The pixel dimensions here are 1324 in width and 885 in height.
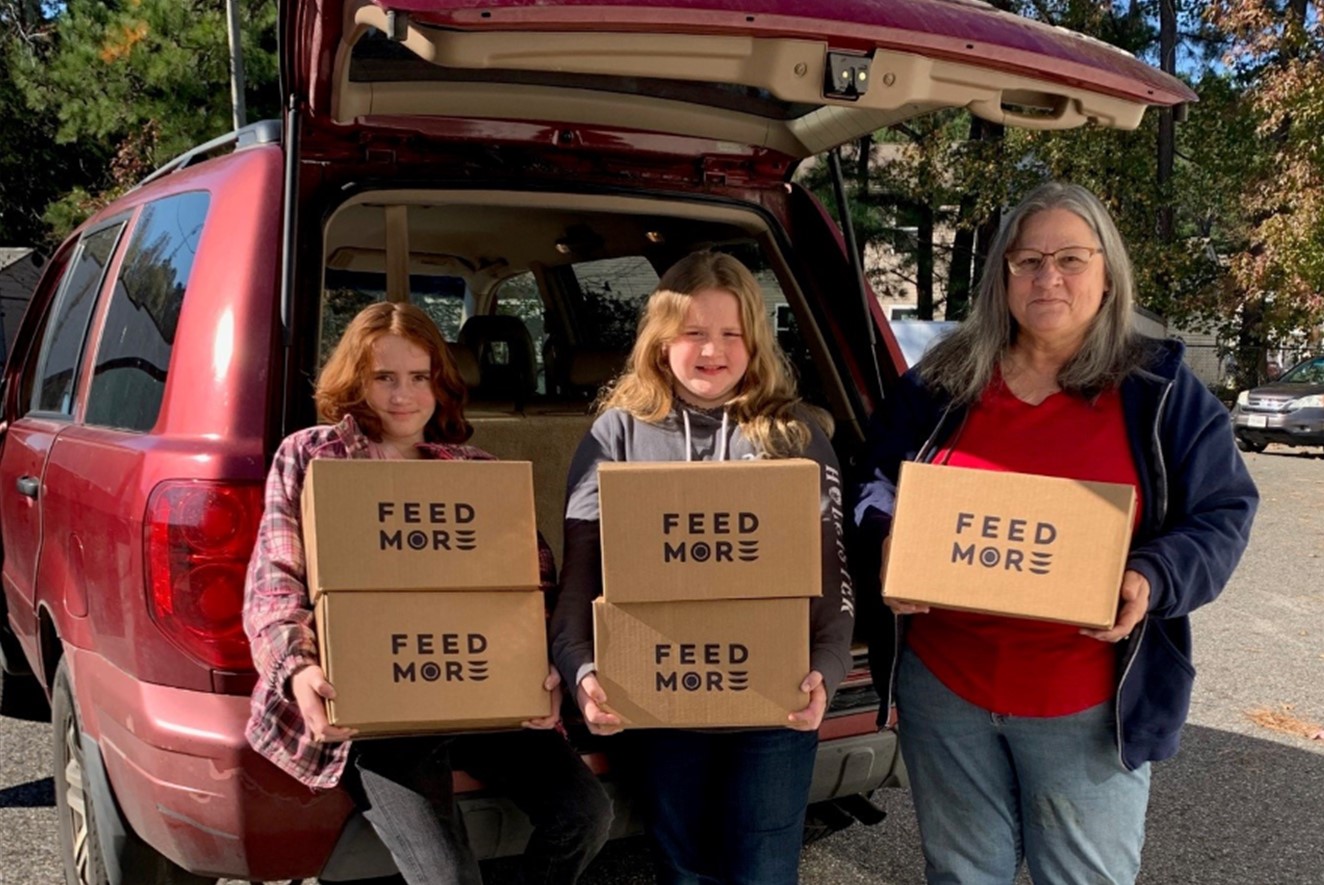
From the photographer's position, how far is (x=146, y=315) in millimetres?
2498

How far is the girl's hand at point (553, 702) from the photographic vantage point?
6.44 feet

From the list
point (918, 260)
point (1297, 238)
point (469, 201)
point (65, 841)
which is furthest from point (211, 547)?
point (918, 260)

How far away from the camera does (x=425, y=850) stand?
196cm

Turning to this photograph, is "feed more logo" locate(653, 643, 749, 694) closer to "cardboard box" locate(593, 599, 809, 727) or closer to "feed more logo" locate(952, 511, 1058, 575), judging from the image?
"cardboard box" locate(593, 599, 809, 727)

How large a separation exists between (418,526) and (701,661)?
0.53 metres

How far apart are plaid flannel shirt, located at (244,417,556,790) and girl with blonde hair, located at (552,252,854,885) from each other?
1.40 ft

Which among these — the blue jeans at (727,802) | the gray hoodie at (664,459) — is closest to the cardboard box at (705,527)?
the gray hoodie at (664,459)

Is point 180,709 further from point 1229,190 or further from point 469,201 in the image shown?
point 1229,190

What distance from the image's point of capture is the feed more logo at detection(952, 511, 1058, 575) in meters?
1.83

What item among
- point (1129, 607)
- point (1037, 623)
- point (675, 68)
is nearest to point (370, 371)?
point (675, 68)

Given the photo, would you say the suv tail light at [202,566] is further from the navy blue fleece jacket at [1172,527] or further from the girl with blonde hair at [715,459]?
the navy blue fleece jacket at [1172,527]

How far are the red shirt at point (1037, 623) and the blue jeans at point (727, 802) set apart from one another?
35cm

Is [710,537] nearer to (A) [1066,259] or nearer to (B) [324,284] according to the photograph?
(A) [1066,259]

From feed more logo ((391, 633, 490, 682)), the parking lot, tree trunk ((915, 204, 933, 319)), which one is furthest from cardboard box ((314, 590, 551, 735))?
tree trunk ((915, 204, 933, 319))
